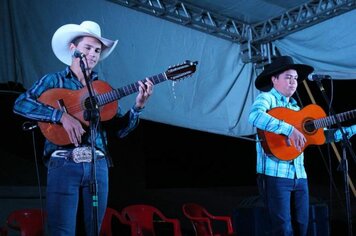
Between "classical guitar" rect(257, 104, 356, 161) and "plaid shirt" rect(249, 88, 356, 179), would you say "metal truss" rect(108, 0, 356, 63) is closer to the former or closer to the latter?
"classical guitar" rect(257, 104, 356, 161)

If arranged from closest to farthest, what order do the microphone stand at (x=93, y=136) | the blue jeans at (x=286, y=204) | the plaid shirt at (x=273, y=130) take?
the microphone stand at (x=93, y=136), the blue jeans at (x=286, y=204), the plaid shirt at (x=273, y=130)

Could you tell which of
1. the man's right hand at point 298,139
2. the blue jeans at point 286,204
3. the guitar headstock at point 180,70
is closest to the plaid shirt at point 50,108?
the guitar headstock at point 180,70

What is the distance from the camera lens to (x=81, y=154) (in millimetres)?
2781

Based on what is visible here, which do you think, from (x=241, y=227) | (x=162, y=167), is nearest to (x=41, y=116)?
(x=241, y=227)

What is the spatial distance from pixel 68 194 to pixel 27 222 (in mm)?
2430

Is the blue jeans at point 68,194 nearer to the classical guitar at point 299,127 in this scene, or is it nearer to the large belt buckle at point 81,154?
the large belt buckle at point 81,154

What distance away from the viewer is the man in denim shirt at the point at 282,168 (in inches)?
146

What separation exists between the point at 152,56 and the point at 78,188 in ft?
9.20

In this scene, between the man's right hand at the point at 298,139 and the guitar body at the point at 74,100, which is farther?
the man's right hand at the point at 298,139

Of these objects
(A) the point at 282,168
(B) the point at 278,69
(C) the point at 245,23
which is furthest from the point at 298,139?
(C) the point at 245,23

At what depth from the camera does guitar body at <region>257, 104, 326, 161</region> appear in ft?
13.0

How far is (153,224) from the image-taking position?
5730 mm

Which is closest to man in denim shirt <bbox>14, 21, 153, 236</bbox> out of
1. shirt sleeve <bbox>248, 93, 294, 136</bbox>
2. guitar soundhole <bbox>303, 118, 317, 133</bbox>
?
shirt sleeve <bbox>248, 93, 294, 136</bbox>

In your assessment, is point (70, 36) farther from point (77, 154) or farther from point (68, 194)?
point (68, 194)
